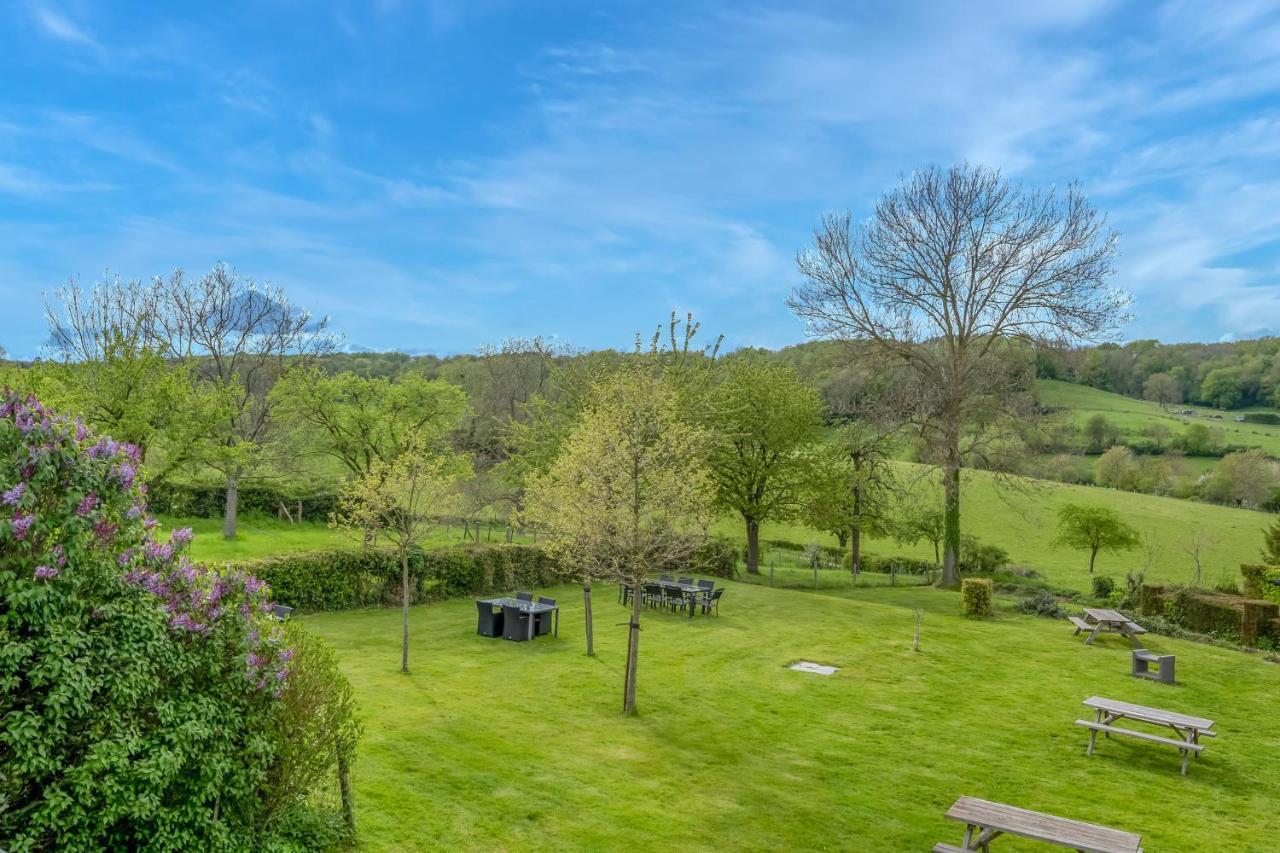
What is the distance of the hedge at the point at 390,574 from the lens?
20.1m

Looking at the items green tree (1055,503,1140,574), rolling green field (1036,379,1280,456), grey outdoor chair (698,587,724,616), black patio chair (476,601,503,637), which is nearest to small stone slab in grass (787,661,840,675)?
grey outdoor chair (698,587,724,616)

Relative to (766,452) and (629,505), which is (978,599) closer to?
(766,452)

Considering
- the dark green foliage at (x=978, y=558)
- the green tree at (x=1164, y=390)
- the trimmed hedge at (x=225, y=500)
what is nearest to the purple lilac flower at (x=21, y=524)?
the trimmed hedge at (x=225, y=500)

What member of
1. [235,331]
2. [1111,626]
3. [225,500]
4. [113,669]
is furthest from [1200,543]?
[225,500]

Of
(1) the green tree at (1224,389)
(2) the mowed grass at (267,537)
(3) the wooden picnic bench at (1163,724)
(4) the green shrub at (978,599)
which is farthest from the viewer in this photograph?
(1) the green tree at (1224,389)

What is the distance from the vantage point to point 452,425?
106 ft

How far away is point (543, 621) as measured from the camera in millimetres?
20000

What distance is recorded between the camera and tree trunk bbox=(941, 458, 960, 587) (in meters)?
28.3

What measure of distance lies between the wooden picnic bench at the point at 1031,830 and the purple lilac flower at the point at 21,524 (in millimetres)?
8674

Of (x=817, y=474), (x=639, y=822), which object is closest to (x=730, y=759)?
(x=639, y=822)

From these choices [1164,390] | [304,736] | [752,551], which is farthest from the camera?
[1164,390]

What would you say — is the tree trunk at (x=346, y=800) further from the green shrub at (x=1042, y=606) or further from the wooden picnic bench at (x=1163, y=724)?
the green shrub at (x=1042, y=606)

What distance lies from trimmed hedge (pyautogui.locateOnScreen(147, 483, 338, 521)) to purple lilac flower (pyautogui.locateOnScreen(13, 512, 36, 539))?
29721 mm

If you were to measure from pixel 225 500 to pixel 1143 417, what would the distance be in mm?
76235
